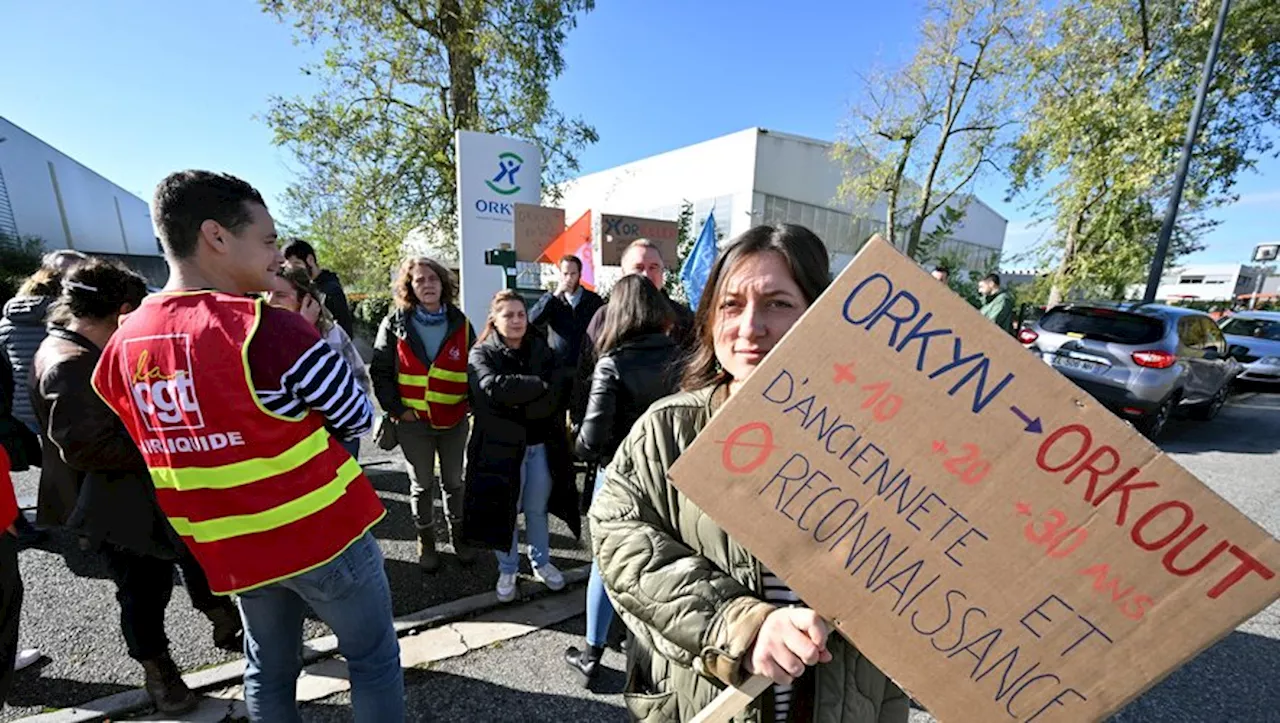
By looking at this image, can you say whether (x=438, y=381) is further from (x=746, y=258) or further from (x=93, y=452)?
(x=746, y=258)

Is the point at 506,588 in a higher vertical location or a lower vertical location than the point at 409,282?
lower

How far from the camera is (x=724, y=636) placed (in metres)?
0.99

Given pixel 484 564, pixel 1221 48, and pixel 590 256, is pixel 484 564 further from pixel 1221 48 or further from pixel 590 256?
pixel 1221 48

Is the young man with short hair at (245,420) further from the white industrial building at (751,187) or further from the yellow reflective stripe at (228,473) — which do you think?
the white industrial building at (751,187)

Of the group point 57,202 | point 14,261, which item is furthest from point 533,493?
point 57,202

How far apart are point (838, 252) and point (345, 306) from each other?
2223 cm

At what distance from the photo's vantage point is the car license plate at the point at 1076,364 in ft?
21.1

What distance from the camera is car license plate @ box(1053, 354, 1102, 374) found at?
6441 millimetres

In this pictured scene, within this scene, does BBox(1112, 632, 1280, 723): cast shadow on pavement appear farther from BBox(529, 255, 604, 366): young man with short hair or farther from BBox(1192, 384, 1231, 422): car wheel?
BBox(1192, 384, 1231, 422): car wheel

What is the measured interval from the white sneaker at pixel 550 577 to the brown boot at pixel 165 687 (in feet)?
5.30

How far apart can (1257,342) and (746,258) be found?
603 inches

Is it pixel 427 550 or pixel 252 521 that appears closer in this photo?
pixel 252 521

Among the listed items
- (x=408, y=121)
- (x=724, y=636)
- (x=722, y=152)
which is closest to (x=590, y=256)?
(x=724, y=636)

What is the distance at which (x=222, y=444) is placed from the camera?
1.36 metres
